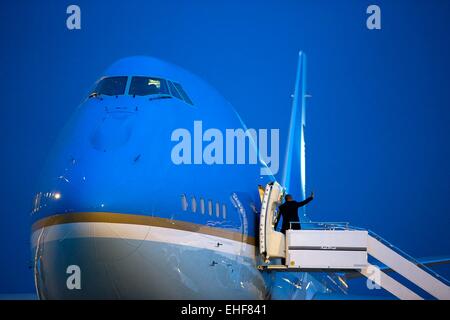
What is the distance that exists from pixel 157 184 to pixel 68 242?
5.76 ft

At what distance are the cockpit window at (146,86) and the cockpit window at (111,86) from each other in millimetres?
184

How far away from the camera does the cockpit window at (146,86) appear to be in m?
16.2

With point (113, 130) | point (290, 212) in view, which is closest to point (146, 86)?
point (113, 130)

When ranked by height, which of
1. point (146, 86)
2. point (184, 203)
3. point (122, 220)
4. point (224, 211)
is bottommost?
point (224, 211)

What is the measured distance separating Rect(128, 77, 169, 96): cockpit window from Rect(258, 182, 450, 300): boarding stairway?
3.05 metres

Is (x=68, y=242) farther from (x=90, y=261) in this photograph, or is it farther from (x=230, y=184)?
(x=230, y=184)

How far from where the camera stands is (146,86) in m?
16.5

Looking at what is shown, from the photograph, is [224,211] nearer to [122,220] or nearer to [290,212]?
[290,212]

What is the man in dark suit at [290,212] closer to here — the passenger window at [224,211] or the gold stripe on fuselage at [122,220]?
the passenger window at [224,211]

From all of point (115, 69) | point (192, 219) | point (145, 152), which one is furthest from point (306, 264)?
point (115, 69)

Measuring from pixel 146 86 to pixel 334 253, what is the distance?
192 inches

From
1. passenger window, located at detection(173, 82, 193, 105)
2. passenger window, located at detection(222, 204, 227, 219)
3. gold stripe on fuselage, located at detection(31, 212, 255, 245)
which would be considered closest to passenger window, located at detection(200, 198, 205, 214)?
gold stripe on fuselage, located at detection(31, 212, 255, 245)

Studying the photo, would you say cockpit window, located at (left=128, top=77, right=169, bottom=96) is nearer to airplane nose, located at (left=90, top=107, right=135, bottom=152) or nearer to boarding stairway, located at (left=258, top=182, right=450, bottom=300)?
airplane nose, located at (left=90, top=107, right=135, bottom=152)

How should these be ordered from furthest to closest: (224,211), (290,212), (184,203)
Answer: (290,212), (224,211), (184,203)
